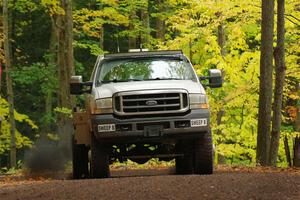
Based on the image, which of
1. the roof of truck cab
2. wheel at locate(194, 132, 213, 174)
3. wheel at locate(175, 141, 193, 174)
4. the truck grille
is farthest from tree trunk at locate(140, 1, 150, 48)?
the truck grille

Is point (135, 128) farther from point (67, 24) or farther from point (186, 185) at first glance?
point (67, 24)

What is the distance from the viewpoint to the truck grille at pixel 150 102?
33.8ft

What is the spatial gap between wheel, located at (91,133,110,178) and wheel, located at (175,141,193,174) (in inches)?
52.9

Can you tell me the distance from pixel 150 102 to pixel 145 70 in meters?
1.27

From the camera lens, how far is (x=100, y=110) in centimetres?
1029

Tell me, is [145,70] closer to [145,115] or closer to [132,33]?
[145,115]

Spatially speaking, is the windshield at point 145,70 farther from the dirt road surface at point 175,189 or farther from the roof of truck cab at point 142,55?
the dirt road surface at point 175,189

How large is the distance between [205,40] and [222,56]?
1.36m

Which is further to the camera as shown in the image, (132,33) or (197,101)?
(132,33)

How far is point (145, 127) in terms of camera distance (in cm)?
1028

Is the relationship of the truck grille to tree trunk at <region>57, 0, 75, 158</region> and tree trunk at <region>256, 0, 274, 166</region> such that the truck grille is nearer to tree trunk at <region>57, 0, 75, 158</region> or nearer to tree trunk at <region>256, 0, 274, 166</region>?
tree trunk at <region>256, 0, 274, 166</region>

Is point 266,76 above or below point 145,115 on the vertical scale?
above

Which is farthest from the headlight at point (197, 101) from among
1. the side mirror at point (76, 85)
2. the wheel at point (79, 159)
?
the wheel at point (79, 159)

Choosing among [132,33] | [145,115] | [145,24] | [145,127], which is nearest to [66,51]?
[132,33]
